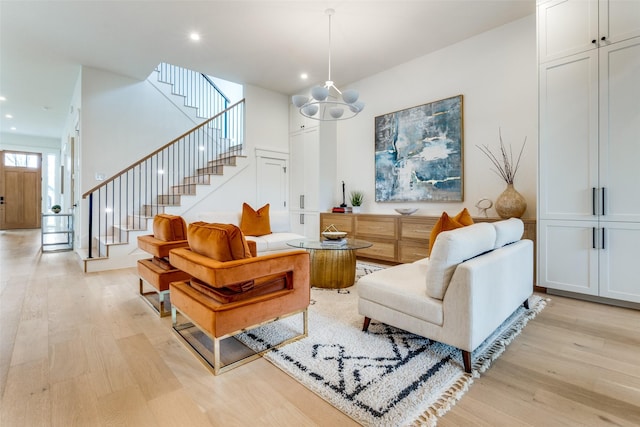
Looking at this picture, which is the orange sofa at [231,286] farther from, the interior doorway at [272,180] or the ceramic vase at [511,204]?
the interior doorway at [272,180]

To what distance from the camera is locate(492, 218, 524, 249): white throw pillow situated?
225 centimetres

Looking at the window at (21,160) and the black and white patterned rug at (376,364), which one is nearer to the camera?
the black and white patterned rug at (376,364)

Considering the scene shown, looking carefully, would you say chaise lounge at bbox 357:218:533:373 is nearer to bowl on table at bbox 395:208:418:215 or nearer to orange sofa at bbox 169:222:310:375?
orange sofa at bbox 169:222:310:375

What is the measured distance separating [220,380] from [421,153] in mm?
4113

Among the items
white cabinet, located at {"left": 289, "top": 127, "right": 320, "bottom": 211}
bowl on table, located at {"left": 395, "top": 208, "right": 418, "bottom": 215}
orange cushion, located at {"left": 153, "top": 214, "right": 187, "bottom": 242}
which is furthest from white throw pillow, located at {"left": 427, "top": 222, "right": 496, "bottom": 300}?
white cabinet, located at {"left": 289, "top": 127, "right": 320, "bottom": 211}

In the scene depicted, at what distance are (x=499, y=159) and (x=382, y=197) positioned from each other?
6.14 feet

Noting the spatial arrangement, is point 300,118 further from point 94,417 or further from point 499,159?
point 94,417

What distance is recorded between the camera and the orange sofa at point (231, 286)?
1743 millimetres

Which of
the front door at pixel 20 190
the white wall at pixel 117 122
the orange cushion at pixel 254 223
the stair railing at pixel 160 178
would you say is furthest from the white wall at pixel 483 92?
the front door at pixel 20 190

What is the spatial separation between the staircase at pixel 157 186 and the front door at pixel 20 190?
7033 mm

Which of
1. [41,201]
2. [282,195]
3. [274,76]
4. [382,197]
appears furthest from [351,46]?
[41,201]

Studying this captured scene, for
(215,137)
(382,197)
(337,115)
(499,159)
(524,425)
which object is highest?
(215,137)

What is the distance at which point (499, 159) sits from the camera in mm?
3889

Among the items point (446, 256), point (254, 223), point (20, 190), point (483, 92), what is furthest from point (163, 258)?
point (20, 190)
